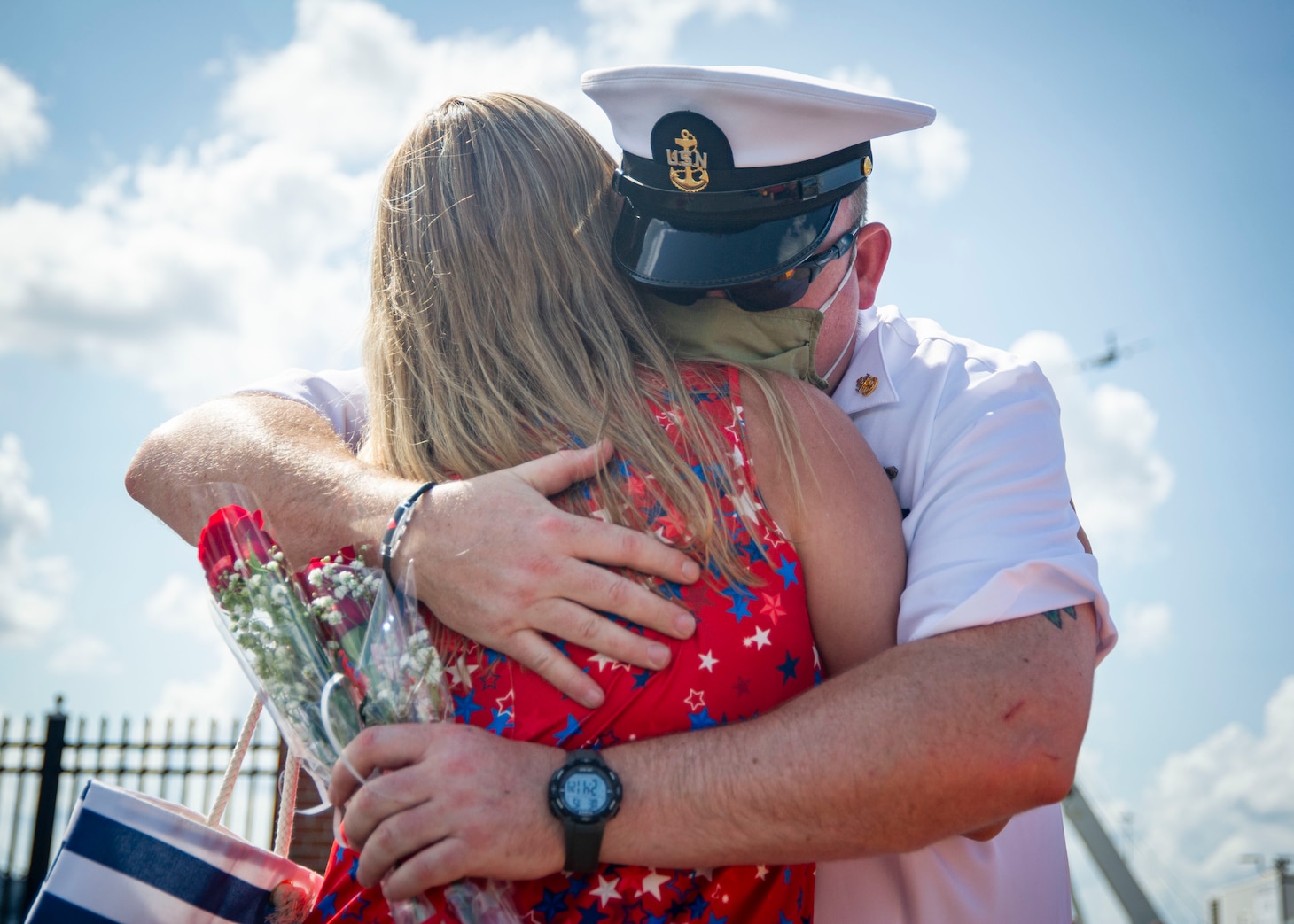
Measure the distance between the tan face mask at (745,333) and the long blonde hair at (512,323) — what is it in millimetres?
102

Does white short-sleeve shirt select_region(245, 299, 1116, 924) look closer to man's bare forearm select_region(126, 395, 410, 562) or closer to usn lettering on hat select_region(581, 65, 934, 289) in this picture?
man's bare forearm select_region(126, 395, 410, 562)

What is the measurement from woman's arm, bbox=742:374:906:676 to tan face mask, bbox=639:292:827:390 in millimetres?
244

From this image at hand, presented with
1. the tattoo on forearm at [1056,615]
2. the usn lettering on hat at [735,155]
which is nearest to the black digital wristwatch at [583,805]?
the tattoo on forearm at [1056,615]

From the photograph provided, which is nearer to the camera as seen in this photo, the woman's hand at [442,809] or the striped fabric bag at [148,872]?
the woman's hand at [442,809]

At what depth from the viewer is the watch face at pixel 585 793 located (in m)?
1.58

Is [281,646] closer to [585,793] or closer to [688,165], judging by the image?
[585,793]

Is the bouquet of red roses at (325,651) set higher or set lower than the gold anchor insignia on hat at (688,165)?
lower

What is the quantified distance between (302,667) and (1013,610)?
1.23 m

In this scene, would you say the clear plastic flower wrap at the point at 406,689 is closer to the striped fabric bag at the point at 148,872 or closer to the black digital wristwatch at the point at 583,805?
the black digital wristwatch at the point at 583,805

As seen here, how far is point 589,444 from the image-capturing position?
74.9 inches

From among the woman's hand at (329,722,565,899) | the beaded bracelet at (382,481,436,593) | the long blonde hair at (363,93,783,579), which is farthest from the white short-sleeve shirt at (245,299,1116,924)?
the beaded bracelet at (382,481,436,593)

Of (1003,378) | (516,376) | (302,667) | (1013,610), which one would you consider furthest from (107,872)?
(1003,378)

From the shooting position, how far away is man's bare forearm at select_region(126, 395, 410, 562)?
6.50ft

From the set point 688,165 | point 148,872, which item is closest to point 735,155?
point 688,165
